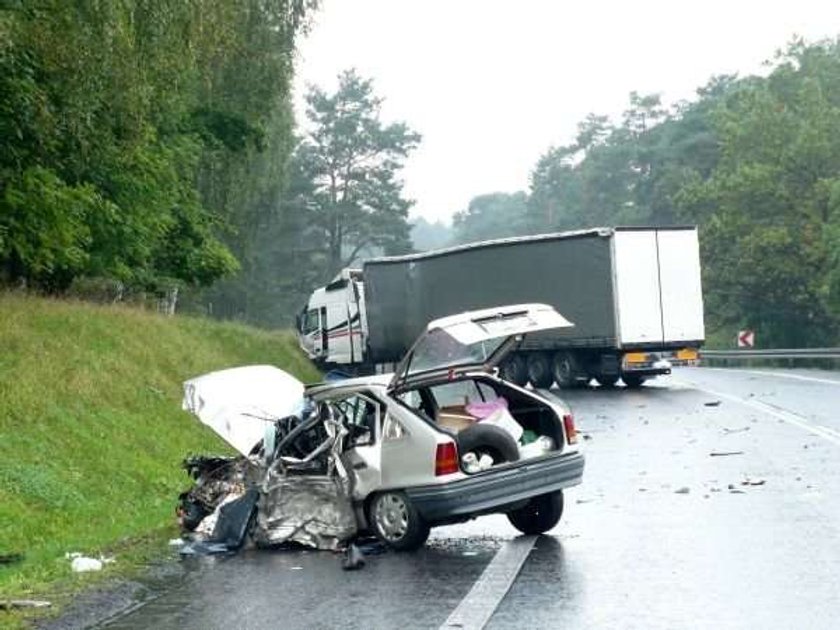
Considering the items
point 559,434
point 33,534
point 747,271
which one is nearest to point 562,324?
point 559,434

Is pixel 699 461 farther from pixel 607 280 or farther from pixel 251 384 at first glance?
pixel 607 280

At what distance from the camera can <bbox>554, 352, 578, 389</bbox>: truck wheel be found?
3406cm

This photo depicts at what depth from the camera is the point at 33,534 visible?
11.8 meters

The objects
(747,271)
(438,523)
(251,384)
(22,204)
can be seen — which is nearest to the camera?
(438,523)

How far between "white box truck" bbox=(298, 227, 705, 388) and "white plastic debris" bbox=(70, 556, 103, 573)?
22826mm

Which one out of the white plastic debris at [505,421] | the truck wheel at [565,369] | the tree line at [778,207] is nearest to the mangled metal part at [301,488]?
the white plastic debris at [505,421]

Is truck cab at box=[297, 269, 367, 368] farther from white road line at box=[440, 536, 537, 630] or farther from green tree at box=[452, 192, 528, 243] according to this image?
green tree at box=[452, 192, 528, 243]

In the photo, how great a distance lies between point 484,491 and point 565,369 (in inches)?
929

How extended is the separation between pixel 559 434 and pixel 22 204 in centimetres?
1111

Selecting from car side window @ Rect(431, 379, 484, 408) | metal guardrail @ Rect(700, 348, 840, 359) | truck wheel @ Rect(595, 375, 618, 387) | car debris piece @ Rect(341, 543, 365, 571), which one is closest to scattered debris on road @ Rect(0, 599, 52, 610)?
car debris piece @ Rect(341, 543, 365, 571)

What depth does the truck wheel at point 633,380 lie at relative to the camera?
3372 centimetres

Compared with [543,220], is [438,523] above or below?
below

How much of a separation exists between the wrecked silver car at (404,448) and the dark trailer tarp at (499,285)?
2082 centimetres

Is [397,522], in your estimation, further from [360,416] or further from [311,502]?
[360,416]
